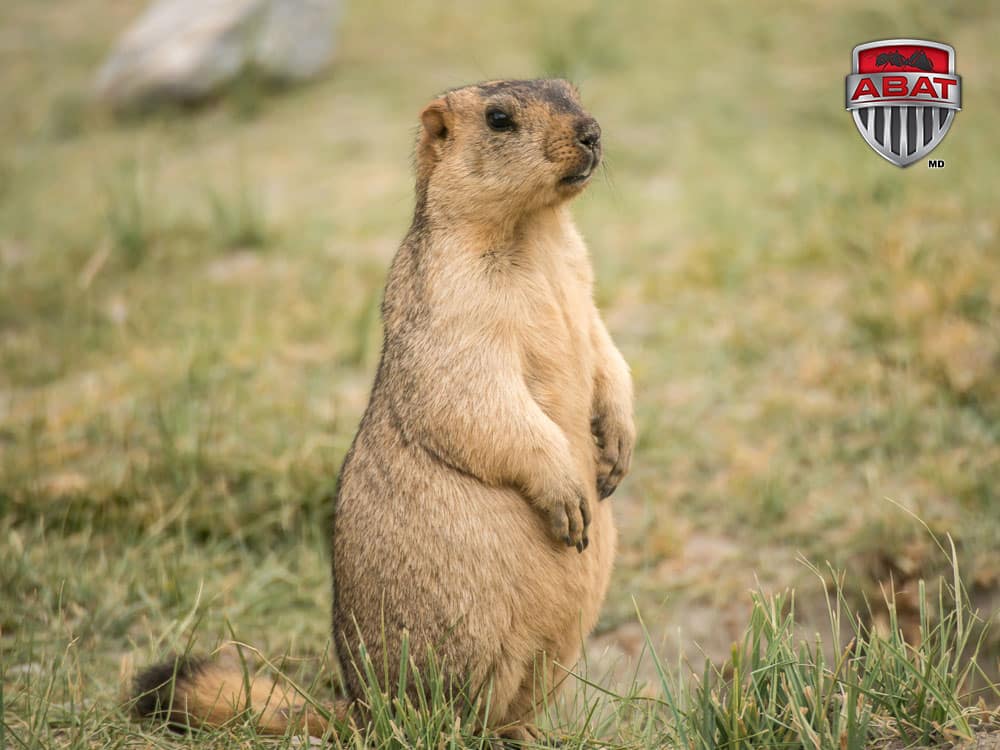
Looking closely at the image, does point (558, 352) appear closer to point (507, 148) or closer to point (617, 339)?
point (507, 148)

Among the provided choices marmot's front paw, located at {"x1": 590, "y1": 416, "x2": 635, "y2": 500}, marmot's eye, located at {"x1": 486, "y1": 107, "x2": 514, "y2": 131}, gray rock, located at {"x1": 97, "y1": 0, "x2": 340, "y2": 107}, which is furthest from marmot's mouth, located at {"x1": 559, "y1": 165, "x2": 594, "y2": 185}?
gray rock, located at {"x1": 97, "y1": 0, "x2": 340, "y2": 107}

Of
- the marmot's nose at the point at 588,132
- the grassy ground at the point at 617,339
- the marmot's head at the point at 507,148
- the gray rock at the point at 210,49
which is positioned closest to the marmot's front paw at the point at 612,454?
the grassy ground at the point at 617,339

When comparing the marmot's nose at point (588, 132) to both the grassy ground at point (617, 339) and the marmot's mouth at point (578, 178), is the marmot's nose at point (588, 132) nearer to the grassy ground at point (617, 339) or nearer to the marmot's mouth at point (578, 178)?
the marmot's mouth at point (578, 178)

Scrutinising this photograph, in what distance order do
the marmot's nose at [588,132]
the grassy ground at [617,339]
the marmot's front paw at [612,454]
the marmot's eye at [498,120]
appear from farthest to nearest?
the grassy ground at [617,339], the marmot's front paw at [612,454], the marmot's eye at [498,120], the marmot's nose at [588,132]

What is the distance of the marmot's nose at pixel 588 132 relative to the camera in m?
3.15

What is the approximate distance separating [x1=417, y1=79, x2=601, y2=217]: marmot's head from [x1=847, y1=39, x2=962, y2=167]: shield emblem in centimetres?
153

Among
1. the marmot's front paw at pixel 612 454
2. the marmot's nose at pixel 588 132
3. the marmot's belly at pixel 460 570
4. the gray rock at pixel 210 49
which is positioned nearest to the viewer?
the marmot's belly at pixel 460 570

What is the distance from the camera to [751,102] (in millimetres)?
9164

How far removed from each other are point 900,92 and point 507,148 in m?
1.98

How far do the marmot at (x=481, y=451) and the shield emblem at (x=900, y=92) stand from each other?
5.13 feet

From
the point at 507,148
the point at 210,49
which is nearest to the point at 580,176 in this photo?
the point at 507,148

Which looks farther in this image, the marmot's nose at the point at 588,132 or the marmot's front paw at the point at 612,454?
the marmot's front paw at the point at 612,454

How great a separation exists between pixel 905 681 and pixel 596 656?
1586 mm

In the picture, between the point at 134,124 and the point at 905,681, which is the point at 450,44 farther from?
the point at 905,681
